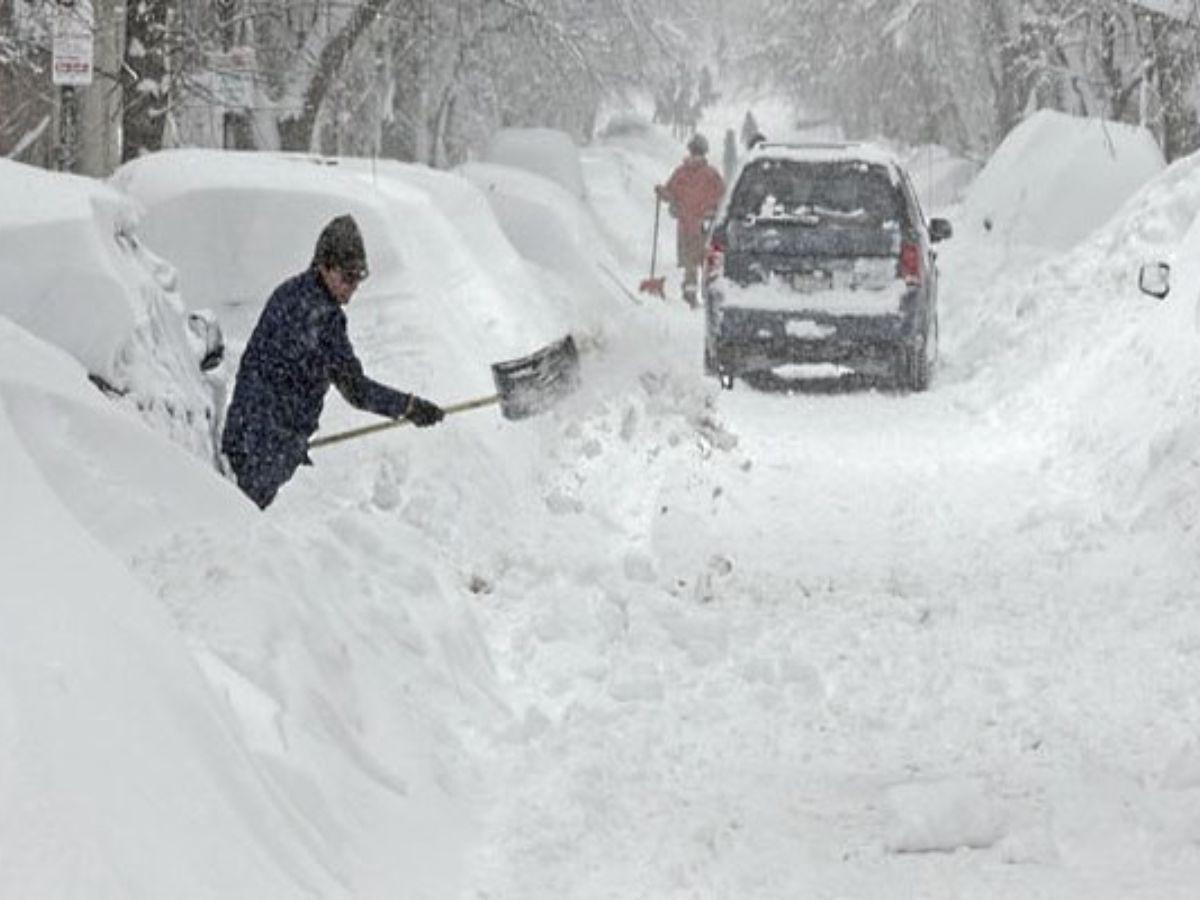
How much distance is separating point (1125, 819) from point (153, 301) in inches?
152

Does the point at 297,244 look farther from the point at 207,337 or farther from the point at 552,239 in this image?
the point at 552,239

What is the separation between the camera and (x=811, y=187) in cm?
1544

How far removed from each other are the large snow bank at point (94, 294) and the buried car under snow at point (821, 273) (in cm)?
808

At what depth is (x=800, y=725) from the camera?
6590mm

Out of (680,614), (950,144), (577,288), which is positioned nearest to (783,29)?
(950,144)

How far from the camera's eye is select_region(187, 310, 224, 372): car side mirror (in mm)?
8008

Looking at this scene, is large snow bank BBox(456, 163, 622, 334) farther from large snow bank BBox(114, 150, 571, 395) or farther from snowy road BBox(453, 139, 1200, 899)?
snowy road BBox(453, 139, 1200, 899)

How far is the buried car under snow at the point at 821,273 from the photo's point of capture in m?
14.9

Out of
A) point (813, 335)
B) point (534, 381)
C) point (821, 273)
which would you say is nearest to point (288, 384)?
point (534, 381)

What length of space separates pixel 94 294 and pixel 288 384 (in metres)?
1.28

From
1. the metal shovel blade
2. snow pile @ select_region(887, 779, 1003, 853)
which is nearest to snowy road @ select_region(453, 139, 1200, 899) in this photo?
snow pile @ select_region(887, 779, 1003, 853)

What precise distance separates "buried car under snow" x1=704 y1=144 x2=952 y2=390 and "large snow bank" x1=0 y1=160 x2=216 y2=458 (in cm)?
808

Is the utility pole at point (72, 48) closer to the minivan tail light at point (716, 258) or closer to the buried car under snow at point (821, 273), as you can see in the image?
the minivan tail light at point (716, 258)

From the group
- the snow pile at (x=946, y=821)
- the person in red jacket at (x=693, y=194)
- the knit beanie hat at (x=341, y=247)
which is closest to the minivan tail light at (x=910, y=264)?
the person in red jacket at (x=693, y=194)
